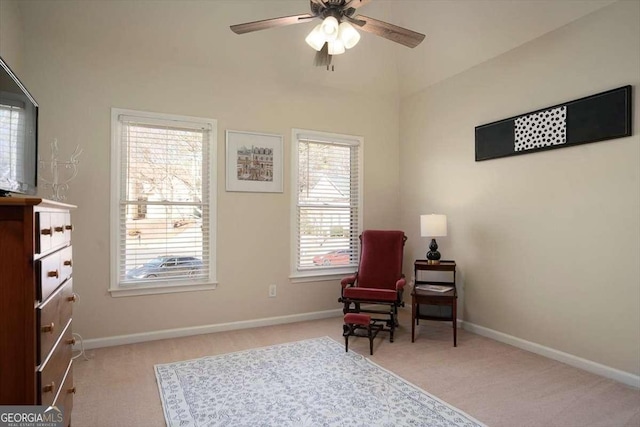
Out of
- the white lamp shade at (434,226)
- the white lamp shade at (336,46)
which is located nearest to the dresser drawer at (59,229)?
the white lamp shade at (336,46)

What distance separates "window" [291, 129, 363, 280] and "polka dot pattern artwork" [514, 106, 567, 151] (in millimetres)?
1912

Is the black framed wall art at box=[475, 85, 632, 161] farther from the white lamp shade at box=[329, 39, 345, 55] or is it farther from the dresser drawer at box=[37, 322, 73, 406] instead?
the dresser drawer at box=[37, 322, 73, 406]

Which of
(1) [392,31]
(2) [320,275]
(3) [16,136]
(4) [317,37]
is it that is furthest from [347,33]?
(2) [320,275]

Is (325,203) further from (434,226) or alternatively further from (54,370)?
(54,370)

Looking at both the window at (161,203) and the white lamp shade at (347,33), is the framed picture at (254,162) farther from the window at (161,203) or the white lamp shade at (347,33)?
the white lamp shade at (347,33)

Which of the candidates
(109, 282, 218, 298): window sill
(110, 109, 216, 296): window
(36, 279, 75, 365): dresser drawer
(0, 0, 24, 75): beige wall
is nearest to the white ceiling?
(0, 0, 24, 75): beige wall

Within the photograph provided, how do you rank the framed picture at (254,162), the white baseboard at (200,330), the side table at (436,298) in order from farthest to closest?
the framed picture at (254,162), the side table at (436,298), the white baseboard at (200,330)

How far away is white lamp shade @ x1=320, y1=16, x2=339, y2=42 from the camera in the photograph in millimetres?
2372

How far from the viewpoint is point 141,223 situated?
3688mm

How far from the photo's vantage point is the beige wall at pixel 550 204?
278 centimetres

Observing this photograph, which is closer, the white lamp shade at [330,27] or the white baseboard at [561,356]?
the white lamp shade at [330,27]

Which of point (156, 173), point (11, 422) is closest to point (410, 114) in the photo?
point (156, 173)

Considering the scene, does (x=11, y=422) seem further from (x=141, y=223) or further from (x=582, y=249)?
(x=582, y=249)

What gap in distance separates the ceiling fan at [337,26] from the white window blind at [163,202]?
5.34 feet
